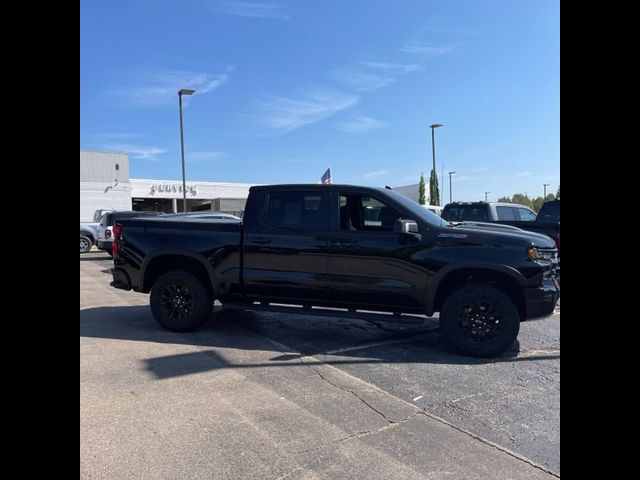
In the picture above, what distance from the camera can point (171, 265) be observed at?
6.75m

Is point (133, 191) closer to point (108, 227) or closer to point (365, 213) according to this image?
point (108, 227)

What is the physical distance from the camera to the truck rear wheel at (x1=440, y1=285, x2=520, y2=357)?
5352mm

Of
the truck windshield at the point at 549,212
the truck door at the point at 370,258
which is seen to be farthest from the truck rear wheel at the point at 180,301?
the truck windshield at the point at 549,212

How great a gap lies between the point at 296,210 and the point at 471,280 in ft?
7.46

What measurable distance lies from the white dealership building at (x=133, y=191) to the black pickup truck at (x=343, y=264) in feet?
93.8

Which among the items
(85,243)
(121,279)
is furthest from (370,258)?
(85,243)

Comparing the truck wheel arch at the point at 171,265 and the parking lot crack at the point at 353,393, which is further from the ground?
the truck wheel arch at the point at 171,265

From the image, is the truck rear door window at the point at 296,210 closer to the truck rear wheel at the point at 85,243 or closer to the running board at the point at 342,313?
the running board at the point at 342,313

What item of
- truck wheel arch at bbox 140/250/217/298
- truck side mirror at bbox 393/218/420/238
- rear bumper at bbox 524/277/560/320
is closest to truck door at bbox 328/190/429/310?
truck side mirror at bbox 393/218/420/238

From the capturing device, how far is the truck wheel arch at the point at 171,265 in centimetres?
642

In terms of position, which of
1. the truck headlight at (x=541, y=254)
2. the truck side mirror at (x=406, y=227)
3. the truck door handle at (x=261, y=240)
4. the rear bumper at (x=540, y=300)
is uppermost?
the truck side mirror at (x=406, y=227)

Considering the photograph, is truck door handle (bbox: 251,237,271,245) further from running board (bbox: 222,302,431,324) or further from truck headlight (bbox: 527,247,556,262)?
truck headlight (bbox: 527,247,556,262)
